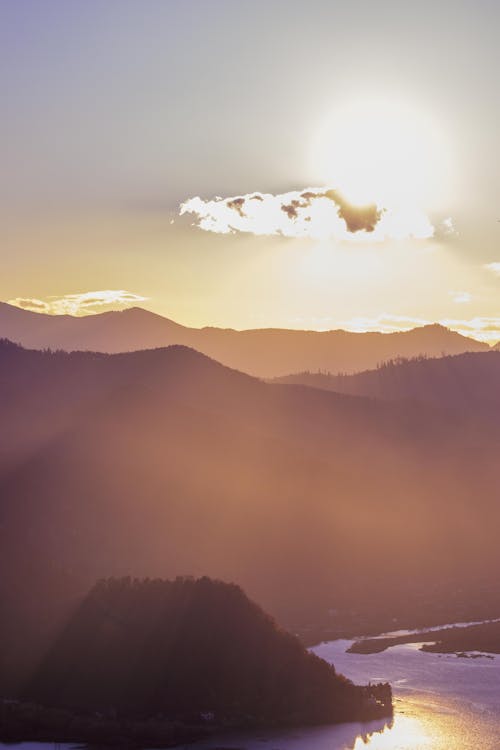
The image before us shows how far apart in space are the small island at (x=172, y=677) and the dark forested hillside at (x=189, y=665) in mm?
101

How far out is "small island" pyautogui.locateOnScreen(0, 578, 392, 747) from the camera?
4348 inches

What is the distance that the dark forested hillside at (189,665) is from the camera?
11356 centimetres

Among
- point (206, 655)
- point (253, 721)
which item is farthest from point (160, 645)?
point (253, 721)

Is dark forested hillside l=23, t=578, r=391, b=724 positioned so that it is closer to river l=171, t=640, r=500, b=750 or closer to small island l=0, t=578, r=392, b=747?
small island l=0, t=578, r=392, b=747

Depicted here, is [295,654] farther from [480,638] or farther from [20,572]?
[480,638]

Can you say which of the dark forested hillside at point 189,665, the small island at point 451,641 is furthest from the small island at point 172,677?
the small island at point 451,641

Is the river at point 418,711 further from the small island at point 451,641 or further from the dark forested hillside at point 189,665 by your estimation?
the small island at point 451,641

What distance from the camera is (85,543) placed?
19012 cm

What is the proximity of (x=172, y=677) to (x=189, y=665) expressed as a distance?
2.00 meters

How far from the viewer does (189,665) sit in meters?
115

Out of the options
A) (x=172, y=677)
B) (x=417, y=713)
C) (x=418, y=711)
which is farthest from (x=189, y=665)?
(x=418, y=711)

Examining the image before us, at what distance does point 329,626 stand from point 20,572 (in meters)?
71.7

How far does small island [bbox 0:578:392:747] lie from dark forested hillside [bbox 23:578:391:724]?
0.33ft

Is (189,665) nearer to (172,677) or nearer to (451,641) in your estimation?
(172,677)
